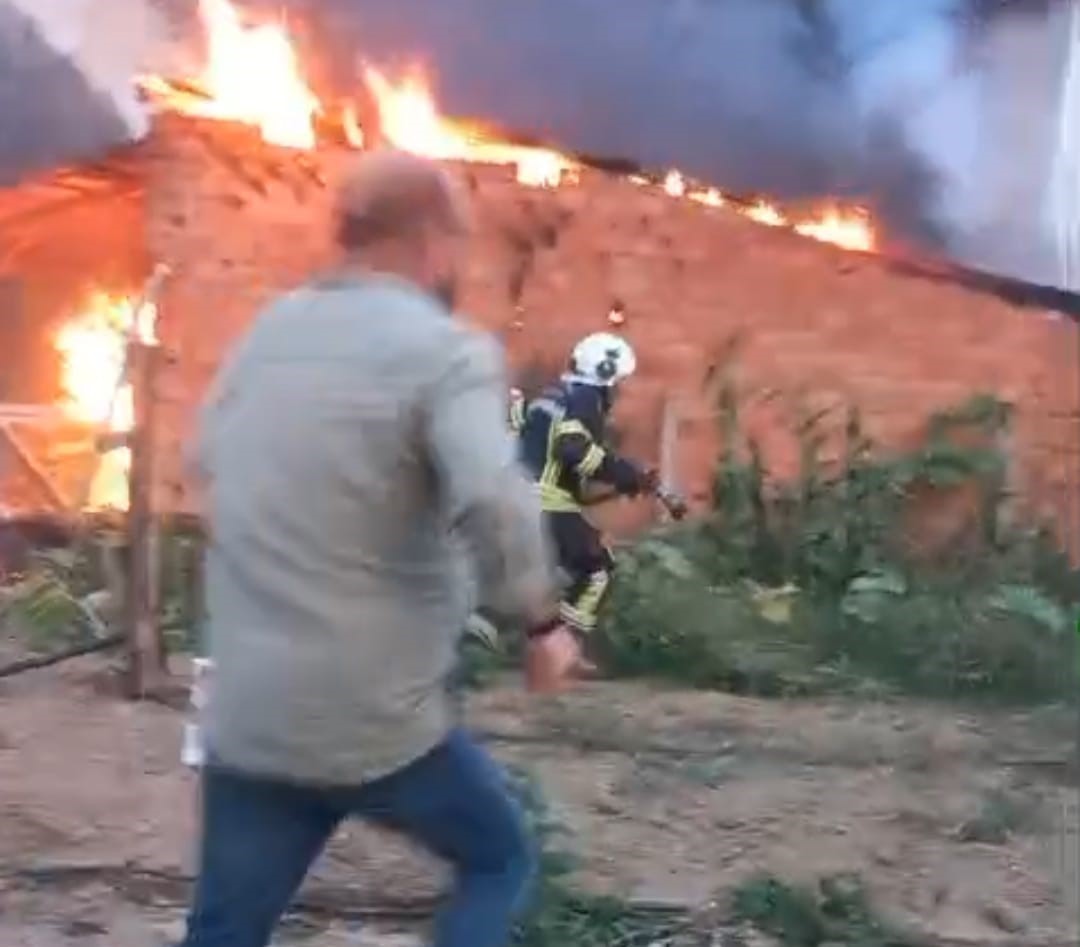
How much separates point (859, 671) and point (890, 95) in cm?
290

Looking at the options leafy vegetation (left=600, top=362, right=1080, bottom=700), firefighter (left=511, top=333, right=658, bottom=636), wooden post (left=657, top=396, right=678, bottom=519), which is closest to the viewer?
leafy vegetation (left=600, top=362, right=1080, bottom=700)

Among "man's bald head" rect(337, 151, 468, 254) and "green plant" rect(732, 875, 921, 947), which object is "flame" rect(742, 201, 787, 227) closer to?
"green plant" rect(732, 875, 921, 947)

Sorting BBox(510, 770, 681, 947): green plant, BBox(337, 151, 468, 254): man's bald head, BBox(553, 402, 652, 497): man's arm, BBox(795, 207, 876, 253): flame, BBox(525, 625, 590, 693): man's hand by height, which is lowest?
BBox(510, 770, 681, 947): green plant

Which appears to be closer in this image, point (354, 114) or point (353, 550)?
point (353, 550)

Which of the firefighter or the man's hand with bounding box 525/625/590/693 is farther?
the firefighter

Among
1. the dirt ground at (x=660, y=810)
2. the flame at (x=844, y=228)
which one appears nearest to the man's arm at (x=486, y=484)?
the dirt ground at (x=660, y=810)

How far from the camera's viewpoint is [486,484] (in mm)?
3045

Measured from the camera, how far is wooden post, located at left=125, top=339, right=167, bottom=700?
701 centimetres

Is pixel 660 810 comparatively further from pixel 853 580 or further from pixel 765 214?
pixel 765 214

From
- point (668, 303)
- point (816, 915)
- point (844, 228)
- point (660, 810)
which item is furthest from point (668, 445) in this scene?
point (816, 915)

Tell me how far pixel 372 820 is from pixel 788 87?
7135 mm

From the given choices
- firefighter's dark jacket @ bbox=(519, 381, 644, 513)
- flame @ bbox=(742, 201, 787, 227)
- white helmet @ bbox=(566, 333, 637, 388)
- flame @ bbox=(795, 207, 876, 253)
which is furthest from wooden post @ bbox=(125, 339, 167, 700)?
flame @ bbox=(795, 207, 876, 253)

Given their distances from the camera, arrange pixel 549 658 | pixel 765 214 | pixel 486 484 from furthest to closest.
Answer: pixel 765 214
pixel 549 658
pixel 486 484

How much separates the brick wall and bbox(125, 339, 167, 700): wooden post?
82.2 inches
